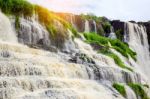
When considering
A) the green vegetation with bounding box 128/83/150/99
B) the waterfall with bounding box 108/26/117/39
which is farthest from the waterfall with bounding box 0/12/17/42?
the waterfall with bounding box 108/26/117/39

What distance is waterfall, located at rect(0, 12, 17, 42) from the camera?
26336 millimetres

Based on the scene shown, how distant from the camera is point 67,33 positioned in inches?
1281

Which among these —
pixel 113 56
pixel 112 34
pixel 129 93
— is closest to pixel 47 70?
pixel 129 93

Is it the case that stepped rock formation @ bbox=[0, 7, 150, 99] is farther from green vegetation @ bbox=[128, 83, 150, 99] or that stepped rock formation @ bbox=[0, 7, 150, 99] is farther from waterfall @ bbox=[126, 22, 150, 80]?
waterfall @ bbox=[126, 22, 150, 80]

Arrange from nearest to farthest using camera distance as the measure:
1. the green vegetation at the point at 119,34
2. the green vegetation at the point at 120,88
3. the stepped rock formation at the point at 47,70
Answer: the stepped rock formation at the point at 47,70
the green vegetation at the point at 120,88
the green vegetation at the point at 119,34

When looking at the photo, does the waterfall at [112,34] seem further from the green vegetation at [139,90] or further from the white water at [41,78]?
the white water at [41,78]

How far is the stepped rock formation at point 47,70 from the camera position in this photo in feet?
60.0

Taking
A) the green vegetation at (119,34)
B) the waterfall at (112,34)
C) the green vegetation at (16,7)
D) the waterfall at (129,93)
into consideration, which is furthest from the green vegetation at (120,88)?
the green vegetation at (119,34)

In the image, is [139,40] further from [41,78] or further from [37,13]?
[41,78]

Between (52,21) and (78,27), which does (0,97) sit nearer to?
(52,21)

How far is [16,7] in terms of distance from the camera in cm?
2953

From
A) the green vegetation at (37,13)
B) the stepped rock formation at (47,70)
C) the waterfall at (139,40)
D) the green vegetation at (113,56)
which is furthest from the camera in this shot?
the waterfall at (139,40)

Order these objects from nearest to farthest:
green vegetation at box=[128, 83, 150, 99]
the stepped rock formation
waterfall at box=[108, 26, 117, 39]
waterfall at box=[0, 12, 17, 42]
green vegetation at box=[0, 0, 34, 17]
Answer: the stepped rock formation → waterfall at box=[0, 12, 17, 42] → green vegetation at box=[128, 83, 150, 99] → green vegetation at box=[0, 0, 34, 17] → waterfall at box=[108, 26, 117, 39]

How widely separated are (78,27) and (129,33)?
7.80m
